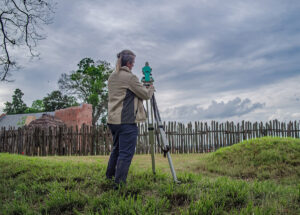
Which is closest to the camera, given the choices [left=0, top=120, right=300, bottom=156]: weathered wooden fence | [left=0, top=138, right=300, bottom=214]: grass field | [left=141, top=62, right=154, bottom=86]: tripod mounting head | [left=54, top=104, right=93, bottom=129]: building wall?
[left=0, top=138, right=300, bottom=214]: grass field

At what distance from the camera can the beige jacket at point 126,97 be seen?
3.52m

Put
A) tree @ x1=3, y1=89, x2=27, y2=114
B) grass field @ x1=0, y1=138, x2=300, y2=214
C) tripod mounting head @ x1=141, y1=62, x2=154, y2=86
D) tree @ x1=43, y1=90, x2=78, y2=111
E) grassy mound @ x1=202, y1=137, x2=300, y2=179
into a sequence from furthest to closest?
tree @ x1=3, y1=89, x2=27, y2=114, tree @ x1=43, y1=90, x2=78, y2=111, grassy mound @ x1=202, y1=137, x2=300, y2=179, tripod mounting head @ x1=141, y1=62, x2=154, y2=86, grass field @ x1=0, y1=138, x2=300, y2=214

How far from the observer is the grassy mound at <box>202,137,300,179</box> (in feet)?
20.5

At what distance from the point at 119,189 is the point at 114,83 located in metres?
1.54

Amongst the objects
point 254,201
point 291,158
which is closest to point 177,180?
point 254,201

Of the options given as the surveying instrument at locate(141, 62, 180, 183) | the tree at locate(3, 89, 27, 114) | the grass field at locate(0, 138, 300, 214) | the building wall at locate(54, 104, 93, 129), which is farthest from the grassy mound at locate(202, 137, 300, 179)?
the tree at locate(3, 89, 27, 114)

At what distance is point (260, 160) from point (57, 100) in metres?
33.2

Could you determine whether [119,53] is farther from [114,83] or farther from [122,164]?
[122,164]

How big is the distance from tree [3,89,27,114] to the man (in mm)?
41654

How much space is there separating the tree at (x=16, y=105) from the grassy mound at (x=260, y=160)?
1556 inches

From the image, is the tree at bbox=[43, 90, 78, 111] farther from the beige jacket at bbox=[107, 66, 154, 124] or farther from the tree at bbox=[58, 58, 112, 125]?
the beige jacket at bbox=[107, 66, 154, 124]

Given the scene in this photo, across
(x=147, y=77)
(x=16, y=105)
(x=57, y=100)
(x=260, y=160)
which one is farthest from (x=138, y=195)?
(x=16, y=105)

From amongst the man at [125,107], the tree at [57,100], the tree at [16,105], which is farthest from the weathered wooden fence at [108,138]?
the tree at [16,105]

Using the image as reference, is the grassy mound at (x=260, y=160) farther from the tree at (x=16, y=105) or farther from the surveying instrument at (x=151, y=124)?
the tree at (x=16, y=105)
